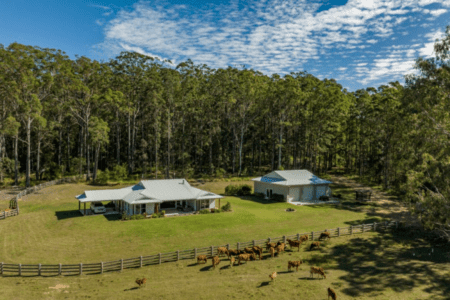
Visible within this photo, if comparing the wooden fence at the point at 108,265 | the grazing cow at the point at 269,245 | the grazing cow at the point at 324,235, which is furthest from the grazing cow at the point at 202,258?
the grazing cow at the point at 324,235

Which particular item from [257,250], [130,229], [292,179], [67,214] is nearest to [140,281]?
[257,250]

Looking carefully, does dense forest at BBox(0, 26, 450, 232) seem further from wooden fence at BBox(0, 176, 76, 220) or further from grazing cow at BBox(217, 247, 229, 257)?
grazing cow at BBox(217, 247, 229, 257)

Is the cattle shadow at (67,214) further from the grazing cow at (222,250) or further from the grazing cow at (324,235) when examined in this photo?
the grazing cow at (324,235)

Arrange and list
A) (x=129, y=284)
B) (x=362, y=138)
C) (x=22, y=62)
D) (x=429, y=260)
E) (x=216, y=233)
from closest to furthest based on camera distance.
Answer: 1. (x=129, y=284)
2. (x=429, y=260)
3. (x=216, y=233)
4. (x=22, y=62)
5. (x=362, y=138)

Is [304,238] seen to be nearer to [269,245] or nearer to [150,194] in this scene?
[269,245]

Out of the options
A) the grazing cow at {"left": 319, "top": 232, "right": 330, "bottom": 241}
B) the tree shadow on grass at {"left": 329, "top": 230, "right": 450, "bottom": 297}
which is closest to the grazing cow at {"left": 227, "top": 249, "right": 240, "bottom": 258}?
the tree shadow on grass at {"left": 329, "top": 230, "right": 450, "bottom": 297}

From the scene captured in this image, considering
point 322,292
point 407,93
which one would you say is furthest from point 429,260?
point 407,93

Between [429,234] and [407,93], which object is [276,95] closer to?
[407,93]
